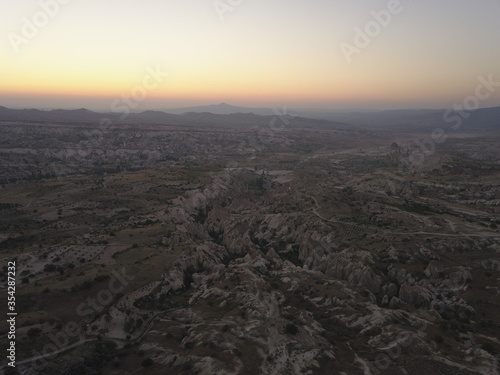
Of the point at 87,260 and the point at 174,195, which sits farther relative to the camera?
the point at 174,195

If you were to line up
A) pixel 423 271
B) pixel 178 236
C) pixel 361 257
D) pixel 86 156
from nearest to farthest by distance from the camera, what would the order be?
pixel 423 271 < pixel 361 257 < pixel 178 236 < pixel 86 156

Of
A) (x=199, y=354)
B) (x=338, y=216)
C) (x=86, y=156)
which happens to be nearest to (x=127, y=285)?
(x=199, y=354)

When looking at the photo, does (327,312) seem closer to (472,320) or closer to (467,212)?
(472,320)

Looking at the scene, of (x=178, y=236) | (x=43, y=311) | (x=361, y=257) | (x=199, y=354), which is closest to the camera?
(x=199, y=354)

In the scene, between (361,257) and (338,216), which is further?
(338,216)

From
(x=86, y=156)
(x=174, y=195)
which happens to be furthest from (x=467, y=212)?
(x=86, y=156)

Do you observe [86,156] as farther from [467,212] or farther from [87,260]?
[467,212]

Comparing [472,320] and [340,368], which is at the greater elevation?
[340,368]

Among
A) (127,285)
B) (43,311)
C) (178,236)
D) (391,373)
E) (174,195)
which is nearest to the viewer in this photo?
(391,373)

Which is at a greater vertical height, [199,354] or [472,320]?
[199,354]

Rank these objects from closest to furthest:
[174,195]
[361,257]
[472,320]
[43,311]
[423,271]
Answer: [43,311] → [472,320] → [423,271] → [361,257] → [174,195]
